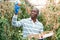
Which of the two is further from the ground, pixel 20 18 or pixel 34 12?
pixel 34 12

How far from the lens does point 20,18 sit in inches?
203

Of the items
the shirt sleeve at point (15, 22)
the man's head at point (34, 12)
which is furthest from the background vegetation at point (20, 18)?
the man's head at point (34, 12)

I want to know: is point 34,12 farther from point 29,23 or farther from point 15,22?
point 15,22

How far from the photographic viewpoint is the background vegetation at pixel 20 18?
492 centimetres

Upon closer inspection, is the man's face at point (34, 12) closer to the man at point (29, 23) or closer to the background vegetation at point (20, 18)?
the man at point (29, 23)

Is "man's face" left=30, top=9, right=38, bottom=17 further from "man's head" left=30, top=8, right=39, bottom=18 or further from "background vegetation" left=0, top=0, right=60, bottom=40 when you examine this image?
"background vegetation" left=0, top=0, right=60, bottom=40

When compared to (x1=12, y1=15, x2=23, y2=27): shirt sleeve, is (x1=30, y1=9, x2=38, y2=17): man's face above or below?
above

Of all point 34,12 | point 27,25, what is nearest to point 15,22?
point 27,25

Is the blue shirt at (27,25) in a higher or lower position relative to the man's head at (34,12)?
lower

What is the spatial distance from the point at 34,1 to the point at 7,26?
82 centimetres

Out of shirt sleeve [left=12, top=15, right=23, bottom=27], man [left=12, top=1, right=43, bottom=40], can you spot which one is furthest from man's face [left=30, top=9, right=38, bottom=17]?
shirt sleeve [left=12, top=15, right=23, bottom=27]

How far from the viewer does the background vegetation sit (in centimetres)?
492

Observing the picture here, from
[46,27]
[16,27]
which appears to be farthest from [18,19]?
[46,27]

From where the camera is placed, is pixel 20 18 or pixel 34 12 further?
pixel 20 18
